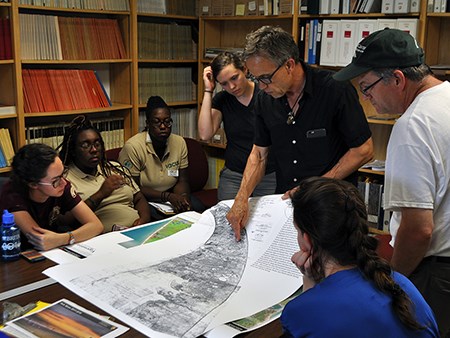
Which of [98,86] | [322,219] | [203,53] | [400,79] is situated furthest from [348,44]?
[322,219]

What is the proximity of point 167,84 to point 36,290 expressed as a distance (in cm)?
317

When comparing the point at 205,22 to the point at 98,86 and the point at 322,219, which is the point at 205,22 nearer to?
the point at 98,86

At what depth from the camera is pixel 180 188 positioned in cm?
369

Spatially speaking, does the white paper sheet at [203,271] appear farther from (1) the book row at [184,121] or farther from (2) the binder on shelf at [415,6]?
(1) the book row at [184,121]

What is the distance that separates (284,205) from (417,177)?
2.26 ft

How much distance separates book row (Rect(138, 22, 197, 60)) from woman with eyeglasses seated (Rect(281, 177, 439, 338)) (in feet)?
10.6

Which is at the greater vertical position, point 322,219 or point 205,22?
point 205,22

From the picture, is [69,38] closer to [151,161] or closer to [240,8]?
[151,161]

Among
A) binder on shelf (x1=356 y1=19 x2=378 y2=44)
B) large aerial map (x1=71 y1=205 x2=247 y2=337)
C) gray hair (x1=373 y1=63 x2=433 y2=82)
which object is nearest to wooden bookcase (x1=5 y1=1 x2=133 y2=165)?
binder on shelf (x1=356 y1=19 x2=378 y2=44)

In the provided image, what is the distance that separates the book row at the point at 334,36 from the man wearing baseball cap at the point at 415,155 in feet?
6.80

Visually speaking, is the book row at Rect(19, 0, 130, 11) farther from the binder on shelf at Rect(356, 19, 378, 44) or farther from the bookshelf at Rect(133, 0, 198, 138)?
the binder on shelf at Rect(356, 19, 378, 44)

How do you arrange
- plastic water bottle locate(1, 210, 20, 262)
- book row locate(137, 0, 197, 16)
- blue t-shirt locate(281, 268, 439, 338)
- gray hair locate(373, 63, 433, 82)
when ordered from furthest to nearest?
1. book row locate(137, 0, 197, 16)
2. plastic water bottle locate(1, 210, 20, 262)
3. gray hair locate(373, 63, 433, 82)
4. blue t-shirt locate(281, 268, 439, 338)

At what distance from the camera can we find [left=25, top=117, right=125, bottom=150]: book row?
144 inches

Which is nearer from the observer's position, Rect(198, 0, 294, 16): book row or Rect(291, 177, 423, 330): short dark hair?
Rect(291, 177, 423, 330): short dark hair
